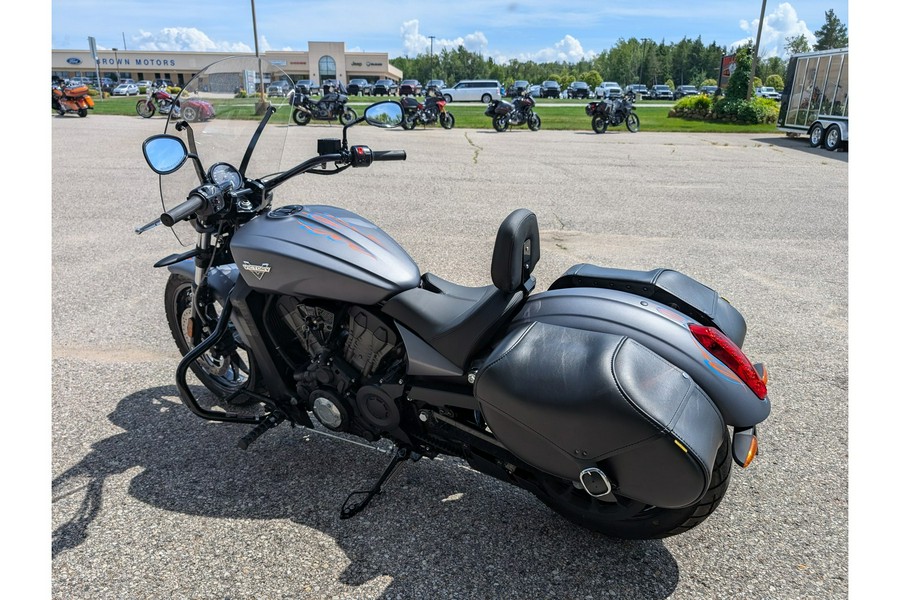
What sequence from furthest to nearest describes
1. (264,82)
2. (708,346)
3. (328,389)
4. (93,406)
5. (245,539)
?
(93,406) < (264,82) < (328,389) < (245,539) < (708,346)

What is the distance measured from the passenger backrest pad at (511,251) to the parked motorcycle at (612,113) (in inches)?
753

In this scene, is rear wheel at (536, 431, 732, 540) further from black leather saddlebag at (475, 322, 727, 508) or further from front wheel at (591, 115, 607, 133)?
front wheel at (591, 115, 607, 133)

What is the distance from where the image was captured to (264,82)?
2930 millimetres

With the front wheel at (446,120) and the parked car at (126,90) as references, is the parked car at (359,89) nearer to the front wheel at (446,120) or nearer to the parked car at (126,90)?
the parked car at (126,90)

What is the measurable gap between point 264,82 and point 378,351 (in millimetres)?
1423

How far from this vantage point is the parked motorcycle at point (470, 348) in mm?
1912

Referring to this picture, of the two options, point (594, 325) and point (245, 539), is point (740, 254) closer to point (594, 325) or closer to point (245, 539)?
point (594, 325)

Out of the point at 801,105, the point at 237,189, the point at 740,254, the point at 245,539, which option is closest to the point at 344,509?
the point at 245,539

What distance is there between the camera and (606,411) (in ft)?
6.07

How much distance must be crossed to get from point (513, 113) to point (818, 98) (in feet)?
29.4

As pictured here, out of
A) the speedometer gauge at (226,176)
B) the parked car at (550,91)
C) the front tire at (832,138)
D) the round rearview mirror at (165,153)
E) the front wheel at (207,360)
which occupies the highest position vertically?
the parked car at (550,91)

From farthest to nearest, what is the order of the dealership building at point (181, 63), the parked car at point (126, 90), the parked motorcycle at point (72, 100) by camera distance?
the dealership building at point (181, 63) → the parked car at point (126, 90) → the parked motorcycle at point (72, 100)

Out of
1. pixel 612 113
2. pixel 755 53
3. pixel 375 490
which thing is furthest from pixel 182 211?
pixel 755 53

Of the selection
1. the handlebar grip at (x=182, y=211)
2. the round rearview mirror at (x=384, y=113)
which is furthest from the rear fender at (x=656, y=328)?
the handlebar grip at (x=182, y=211)
